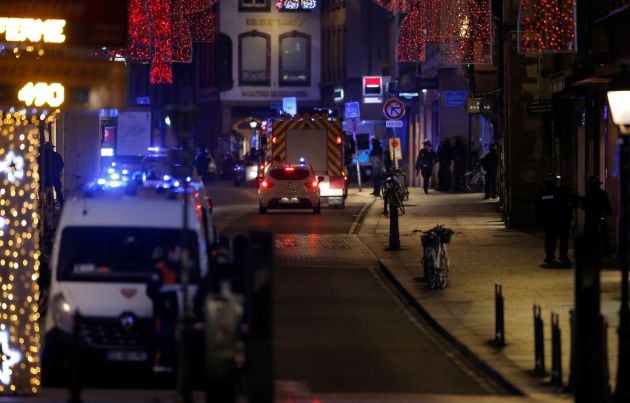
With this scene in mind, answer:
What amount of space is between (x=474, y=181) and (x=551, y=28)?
27.7 m

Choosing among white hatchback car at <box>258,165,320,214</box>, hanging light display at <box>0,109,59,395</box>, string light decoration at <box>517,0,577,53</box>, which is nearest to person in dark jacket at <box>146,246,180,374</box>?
hanging light display at <box>0,109,59,395</box>

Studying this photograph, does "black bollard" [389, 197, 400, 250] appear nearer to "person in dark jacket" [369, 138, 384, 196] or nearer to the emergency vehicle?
the emergency vehicle

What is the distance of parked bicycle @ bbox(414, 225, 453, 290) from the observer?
2170cm

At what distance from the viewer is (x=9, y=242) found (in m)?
12.8

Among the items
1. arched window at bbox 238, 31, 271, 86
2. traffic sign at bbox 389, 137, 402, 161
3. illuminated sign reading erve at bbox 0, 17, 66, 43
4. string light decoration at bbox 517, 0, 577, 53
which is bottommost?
traffic sign at bbox 389, 137, 402, 161

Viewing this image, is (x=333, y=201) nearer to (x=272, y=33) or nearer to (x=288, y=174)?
(x=288, y=174)

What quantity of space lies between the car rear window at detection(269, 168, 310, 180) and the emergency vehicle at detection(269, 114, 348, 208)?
16.6ft

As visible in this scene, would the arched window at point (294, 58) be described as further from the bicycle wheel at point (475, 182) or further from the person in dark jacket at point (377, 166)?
the bicycle wheel at point (475, 182)

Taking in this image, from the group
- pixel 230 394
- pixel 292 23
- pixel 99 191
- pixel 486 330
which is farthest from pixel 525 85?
pixel 292 23

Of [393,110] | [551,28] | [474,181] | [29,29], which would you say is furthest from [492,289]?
[474,181]

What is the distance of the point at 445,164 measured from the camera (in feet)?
180

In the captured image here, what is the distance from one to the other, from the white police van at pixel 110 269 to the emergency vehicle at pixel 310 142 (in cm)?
3144

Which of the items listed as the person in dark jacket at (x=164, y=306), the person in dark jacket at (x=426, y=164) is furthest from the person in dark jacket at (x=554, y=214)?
the person in dark jacket at (x=426, y=164)

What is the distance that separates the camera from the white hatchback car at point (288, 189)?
41219 mm
